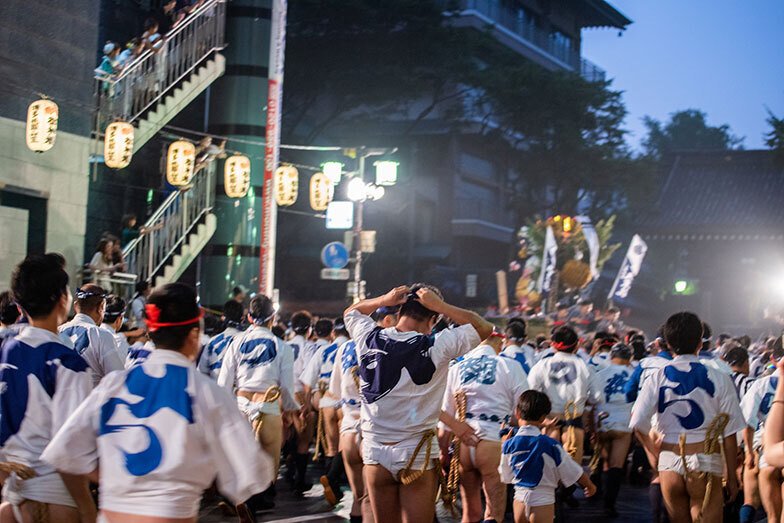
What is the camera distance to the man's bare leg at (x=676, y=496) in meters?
6.90

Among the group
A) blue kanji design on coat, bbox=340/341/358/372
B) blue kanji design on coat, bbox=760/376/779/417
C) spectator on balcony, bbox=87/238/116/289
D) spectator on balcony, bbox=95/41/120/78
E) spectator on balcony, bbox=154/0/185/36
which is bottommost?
blue kanji design on coat, bbox=760/376/779/417

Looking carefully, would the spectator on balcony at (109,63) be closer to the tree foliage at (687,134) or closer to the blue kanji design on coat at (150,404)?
the blue kanji design on coat at (150,404)

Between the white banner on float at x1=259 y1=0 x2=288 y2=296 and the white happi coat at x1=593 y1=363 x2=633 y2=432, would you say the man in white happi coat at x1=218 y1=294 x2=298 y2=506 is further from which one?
the white banner on float at x1=259 y1=0 x2=288 y2=296

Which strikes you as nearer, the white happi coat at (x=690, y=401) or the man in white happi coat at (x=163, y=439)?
the man in white happi coat at (x=163, y=439)

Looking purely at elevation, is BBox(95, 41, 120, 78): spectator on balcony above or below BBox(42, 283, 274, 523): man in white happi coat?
above

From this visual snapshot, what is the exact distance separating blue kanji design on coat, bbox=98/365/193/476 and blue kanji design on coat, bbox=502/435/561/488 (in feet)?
13.8

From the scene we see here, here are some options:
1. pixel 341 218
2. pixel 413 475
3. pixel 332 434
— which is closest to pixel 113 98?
pixel 341 218

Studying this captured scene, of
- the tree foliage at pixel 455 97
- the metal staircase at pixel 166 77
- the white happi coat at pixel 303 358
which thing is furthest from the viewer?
the tree foliage at pixel 455 97

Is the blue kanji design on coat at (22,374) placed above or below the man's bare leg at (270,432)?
above

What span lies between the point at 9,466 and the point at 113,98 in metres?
17.3

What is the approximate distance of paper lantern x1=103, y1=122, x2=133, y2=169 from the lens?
62.3 feet

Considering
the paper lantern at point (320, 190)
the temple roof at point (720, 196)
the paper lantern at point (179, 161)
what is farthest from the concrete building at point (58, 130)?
the temple roof at point (720, 196)

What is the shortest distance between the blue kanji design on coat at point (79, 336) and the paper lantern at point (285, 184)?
17.4m

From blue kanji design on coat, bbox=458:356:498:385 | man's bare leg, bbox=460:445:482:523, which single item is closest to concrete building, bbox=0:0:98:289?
blue kanji design on coat, bbox=458:356:498:385
